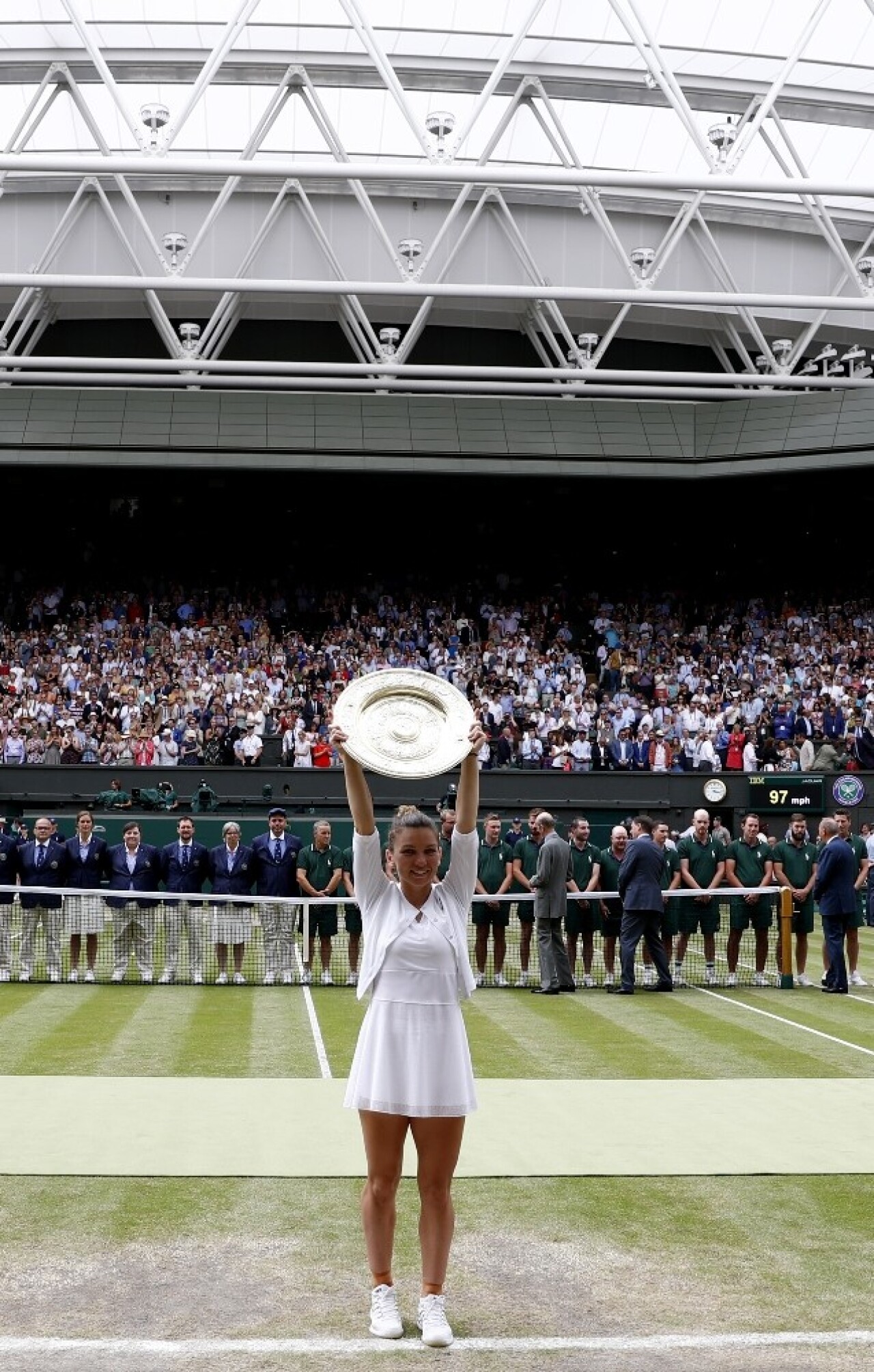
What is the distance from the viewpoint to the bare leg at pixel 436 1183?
5172 mm

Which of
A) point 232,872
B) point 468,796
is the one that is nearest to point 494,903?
point 232,872

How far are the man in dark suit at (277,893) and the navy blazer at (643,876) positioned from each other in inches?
148

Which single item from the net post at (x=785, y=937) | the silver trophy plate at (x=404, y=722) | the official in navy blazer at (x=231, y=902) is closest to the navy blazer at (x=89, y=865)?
the official in navy blazer at (x=231, y=902)

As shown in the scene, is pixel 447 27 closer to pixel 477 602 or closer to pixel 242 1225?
pixel 477 602

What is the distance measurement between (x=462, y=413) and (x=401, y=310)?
3.96 metres

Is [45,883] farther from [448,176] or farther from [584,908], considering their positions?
[448,176]

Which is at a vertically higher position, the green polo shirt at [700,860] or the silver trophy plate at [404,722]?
the silver trophy plate at [404,722]

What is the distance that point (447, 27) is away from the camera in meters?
26.5

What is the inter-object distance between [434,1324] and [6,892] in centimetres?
1223

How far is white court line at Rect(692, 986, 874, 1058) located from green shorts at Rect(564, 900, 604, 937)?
4.39 ft

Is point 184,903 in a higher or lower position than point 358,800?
lower

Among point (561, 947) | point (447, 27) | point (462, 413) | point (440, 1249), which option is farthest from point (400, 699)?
point (462, 413)

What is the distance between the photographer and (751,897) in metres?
16.6

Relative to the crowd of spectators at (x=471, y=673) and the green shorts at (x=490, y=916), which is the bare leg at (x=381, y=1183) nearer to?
the green shorts at (x=490, y=916)
